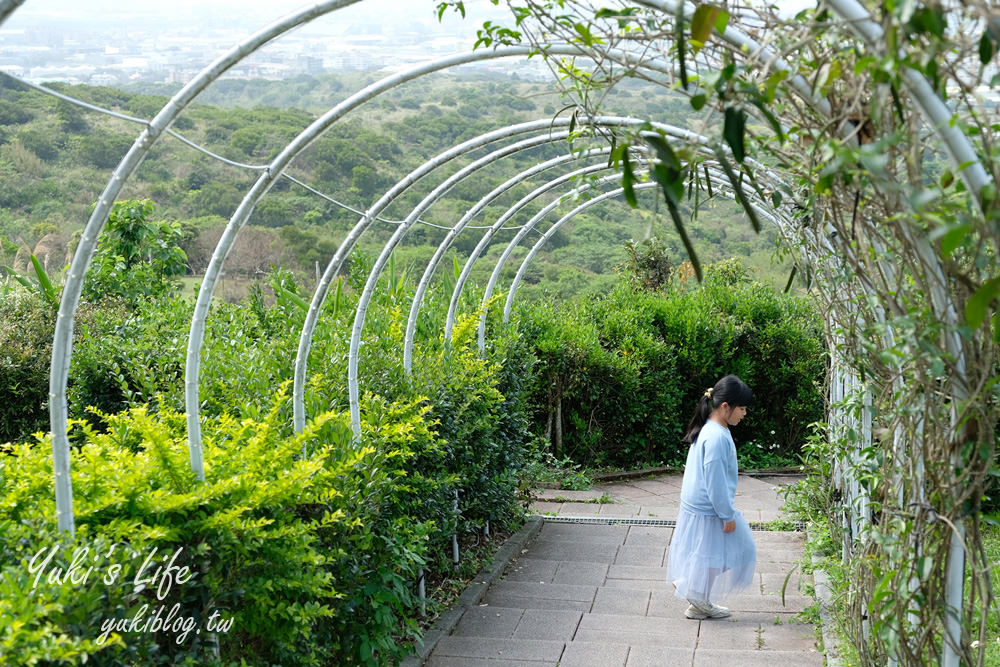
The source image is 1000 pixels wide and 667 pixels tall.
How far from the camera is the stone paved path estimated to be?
14.6ft

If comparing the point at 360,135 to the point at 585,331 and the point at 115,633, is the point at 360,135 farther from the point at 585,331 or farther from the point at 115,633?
the point at 115,633

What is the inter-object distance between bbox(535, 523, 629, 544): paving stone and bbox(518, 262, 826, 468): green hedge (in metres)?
2.02

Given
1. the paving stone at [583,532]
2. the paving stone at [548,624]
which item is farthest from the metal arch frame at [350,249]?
the paving stone at [583,532]

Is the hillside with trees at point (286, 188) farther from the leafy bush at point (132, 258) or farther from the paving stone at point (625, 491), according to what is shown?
the paving stone at point (625, 491)

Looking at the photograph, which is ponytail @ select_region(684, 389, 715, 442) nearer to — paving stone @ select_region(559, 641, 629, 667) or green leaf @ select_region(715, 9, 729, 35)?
paving stone @ select_region(559, 641, 629, 667)

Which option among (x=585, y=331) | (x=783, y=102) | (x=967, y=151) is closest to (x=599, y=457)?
(x=585, y=331)

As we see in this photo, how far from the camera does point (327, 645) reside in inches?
138

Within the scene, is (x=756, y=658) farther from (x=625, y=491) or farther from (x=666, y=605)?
(x=625, y=491)

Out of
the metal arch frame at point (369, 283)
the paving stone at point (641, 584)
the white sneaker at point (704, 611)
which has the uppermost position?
the metal arch frame at point (369, 283)

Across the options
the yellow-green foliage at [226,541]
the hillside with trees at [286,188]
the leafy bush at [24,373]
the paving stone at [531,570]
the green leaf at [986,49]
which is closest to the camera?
the green leaf at [986,49]

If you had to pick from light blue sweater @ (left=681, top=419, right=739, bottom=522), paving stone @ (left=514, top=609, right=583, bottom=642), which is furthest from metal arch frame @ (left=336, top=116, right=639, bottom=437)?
light blue sweater @ (left=681, top=419, right=739, bottom=522)

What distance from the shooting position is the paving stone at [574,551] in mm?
6258

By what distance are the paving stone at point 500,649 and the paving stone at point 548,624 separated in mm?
84

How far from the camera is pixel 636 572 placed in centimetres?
596
